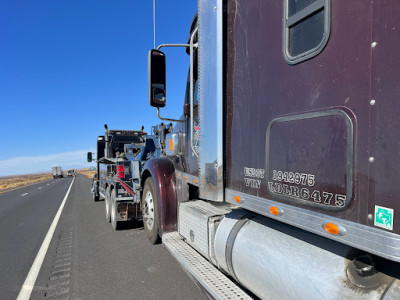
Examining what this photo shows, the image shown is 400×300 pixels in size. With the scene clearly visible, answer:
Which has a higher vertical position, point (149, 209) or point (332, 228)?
point (332, 228)

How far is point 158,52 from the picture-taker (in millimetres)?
3299

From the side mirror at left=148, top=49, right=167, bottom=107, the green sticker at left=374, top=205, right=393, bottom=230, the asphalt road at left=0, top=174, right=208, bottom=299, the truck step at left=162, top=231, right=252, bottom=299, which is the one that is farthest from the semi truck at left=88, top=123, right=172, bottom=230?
the green sticker at left=374, top=205, right=393, bottom=230

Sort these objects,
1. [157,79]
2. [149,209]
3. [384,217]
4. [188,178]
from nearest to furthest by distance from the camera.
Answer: [384,217], [157,79], [188,178], [149,209]

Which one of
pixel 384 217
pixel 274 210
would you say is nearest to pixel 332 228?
pixel 384 217

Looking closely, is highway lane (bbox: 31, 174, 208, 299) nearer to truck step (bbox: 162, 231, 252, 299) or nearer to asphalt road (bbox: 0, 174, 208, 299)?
asphalt road (bbox: 0, 174, 208, 299)

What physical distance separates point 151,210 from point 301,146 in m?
3.43

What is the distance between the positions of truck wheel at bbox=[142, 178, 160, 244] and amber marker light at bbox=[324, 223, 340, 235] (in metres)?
3.10

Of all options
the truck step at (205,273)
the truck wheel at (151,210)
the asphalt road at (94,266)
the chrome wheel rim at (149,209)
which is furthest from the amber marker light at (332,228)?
the chrome wheel rim at (149,209)

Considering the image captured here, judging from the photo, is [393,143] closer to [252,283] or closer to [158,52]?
[252,283]

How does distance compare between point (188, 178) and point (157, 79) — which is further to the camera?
point (188, 178)

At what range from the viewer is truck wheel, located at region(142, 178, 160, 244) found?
4.33 m

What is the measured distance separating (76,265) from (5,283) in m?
0.99

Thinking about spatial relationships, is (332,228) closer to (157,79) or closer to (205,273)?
(205,273)

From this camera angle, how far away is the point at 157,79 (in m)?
3.37
